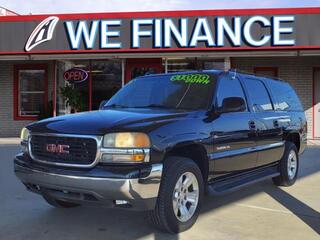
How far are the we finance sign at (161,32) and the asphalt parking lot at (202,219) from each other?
810 cm

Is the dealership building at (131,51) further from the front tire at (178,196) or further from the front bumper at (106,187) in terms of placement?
the front bumper at (106,187)

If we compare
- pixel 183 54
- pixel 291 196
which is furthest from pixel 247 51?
pixel 291 196

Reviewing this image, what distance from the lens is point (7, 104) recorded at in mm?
18875

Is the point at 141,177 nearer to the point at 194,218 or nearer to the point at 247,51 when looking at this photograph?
the point at 194,218

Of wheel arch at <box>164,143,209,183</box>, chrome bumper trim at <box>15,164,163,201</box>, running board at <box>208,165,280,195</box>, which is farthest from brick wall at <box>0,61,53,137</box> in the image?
chrome bumper trim at <box>15,164,163,201</box>

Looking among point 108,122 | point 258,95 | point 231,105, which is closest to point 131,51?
point 258,95

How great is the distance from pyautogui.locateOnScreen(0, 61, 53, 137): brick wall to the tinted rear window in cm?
1161

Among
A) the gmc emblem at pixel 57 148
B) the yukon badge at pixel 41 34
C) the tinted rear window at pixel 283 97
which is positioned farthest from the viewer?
the yukon badge at pixel 41 34

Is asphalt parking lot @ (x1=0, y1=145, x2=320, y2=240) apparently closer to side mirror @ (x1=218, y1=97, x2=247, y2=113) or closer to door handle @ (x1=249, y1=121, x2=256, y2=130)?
door handle @ (x1=249, y1=121, x2=256, y2=130)

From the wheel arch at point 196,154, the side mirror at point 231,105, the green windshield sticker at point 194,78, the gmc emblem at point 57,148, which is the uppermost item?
the green windshield sticker at point 194,78

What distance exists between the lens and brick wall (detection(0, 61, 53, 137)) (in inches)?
739

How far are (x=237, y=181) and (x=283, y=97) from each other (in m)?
2.55

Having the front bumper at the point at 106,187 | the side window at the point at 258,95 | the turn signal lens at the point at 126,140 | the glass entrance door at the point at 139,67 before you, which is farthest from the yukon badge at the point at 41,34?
the turn signal lens at the point at 126,140

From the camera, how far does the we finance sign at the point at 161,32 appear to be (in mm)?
15336
